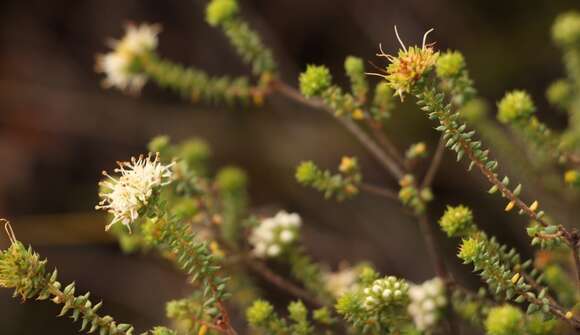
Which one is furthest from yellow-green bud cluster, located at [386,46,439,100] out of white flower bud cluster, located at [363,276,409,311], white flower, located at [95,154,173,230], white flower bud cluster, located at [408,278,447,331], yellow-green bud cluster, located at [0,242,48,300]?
yellow-green bud cluster, located at [0,242,48,300]

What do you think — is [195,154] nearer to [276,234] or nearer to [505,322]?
[276,234]

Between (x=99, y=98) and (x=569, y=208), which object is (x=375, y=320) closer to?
(x=569, y=208)

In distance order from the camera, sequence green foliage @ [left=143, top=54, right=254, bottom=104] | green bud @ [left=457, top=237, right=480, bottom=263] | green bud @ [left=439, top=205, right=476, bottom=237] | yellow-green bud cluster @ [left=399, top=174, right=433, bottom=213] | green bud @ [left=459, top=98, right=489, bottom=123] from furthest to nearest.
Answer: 1. green foliage @ [left=143, top=54, right=254, bottom=104]
2. green bud @ [left=459, top=98, right=489, bottom=123]
3. yellow-green bud cluster @ [left=399, top=174, right=433, bottom=213]
4. green bud @ [left=439, top=205, right=476, bottom=237]
5. green bud @ [left=457, top=237, right=480, bottom=263]

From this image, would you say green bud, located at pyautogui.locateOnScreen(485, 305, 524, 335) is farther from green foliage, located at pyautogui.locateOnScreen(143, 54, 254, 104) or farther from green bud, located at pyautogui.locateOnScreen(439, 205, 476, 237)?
green foliage, located at pyautogui.locateOnScreen(143, 54, 254, 104)

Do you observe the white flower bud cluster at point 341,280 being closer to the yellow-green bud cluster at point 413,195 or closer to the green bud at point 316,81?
the yellow-green bud cluster at point 413,195

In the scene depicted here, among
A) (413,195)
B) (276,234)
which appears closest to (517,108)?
(413,195)
